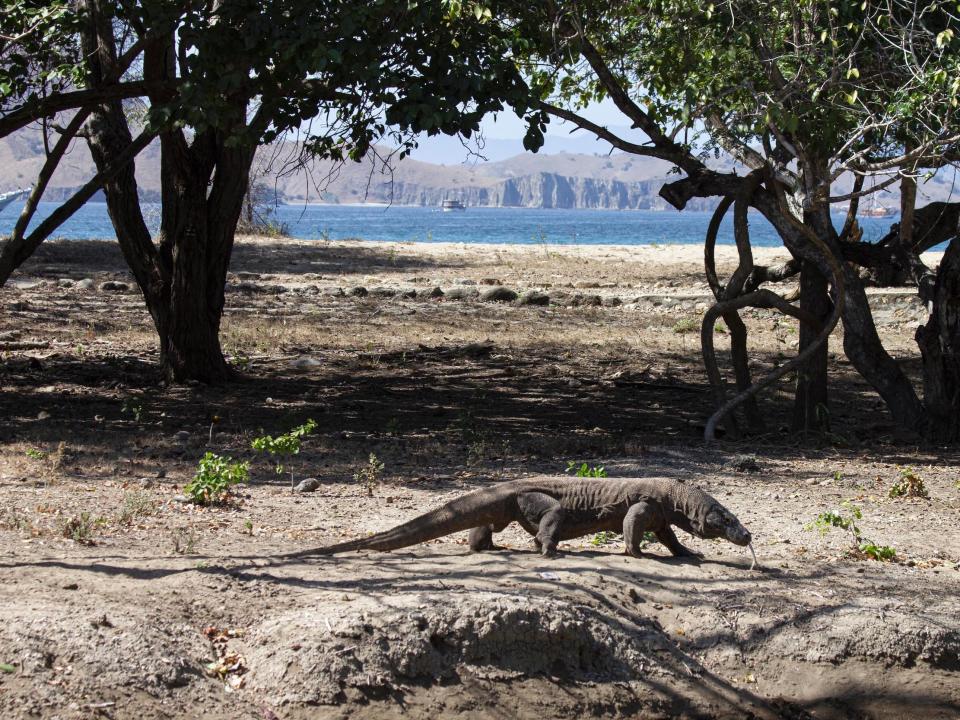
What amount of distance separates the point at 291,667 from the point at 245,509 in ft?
7.56

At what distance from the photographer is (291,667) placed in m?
4.61

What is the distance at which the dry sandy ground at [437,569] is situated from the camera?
4645 millimetres

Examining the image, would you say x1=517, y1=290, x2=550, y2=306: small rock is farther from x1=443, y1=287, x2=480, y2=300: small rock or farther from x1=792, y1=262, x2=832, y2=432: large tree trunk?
x1=792, y1=262, x2=832, y2=432: large tree trunk

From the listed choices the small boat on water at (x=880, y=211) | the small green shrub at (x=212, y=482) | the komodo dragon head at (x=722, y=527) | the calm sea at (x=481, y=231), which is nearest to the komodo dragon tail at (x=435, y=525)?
the komodo dragon head at (x=722, y=527)

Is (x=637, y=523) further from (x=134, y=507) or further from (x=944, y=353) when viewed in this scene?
(x=944, y=353)

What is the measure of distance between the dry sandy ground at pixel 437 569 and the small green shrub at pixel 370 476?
0.11m

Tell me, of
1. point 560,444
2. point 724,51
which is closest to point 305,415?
point 560,444

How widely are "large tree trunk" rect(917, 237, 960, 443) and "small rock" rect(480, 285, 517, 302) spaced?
1042 cm

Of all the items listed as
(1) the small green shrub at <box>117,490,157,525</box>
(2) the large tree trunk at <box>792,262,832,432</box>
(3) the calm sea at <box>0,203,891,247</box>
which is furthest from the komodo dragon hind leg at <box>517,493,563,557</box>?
(3) the calm sea at <box>0,203,891,247</box>

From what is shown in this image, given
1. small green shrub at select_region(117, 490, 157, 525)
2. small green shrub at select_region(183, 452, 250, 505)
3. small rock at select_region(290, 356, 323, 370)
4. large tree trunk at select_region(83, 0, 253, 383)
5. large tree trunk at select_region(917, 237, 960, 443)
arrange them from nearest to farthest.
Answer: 1. small green shrub at select_region(117, 490, 157, 525)
2. small green shrub at select_region(183, 452, 250, 505)
3. large tree trunk at select_region(917, 237, 960, 443)
4. large tree trunk at select_region(83, 0, 253, 383)
5. small rock at select_region(290, 356, 323, 370)

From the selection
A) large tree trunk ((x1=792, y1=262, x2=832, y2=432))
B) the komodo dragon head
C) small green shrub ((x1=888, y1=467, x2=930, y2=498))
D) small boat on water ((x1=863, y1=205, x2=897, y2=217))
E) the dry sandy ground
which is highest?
small boat on water ((x1=863, y1=205, x2=897, y2=217))

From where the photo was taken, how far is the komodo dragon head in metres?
5.52

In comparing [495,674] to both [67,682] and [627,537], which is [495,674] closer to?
[627,537]

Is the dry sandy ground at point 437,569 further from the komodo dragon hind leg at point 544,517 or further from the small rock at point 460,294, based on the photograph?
the small rock at point 460,294
